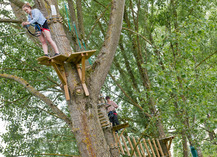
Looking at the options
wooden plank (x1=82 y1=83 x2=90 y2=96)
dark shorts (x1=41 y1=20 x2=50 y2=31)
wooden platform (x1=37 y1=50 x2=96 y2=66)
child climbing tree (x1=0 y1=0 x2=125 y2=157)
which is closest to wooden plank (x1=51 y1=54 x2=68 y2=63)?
wooden platform (x1=37 y1=50 x2=96 y2=66)

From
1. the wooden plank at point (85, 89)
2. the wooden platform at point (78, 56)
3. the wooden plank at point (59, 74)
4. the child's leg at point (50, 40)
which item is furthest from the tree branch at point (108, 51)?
the child's leg at point (50, 40)

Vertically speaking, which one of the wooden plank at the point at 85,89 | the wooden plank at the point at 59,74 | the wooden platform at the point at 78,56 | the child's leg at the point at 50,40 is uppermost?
the child's leg at the point at 50,40

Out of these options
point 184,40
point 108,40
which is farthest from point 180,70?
point 108,40

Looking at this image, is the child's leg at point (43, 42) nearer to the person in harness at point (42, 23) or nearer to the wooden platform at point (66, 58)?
the person in harness at point (42, 23)

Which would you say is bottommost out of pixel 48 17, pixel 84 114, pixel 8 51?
pixel 84 114

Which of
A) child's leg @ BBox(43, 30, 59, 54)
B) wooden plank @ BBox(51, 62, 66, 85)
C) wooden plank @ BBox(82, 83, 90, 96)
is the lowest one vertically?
wooden plank @ BBox(82, 83, 90, 96)

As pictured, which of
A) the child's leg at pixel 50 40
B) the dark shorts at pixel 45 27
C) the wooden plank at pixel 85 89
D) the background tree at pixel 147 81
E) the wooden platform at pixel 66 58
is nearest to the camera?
the wooden platform at pixel 66 58

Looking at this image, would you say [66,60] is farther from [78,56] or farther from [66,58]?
[78,56]

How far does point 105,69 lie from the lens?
359cm

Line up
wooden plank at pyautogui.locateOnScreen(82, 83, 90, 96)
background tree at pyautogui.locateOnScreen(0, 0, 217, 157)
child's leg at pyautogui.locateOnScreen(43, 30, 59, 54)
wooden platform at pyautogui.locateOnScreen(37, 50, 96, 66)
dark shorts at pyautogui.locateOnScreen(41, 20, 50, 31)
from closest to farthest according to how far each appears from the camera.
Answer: wooden platform at pyautogui.locateOnScreen(37, 50, 96, 66) < wooden plank at pyautogui.locateOnScreen(82, 83, 90, 96) < child's leg at pyautogui.locateOnScreen(43, 30, 59, 54) < dark shorts at pyautogui.locateOnScreen(41, 20, 50, 31) < background tree at pyautogui.locateOnScreen(0, 0, 217, 157)

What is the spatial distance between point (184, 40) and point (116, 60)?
5112 mm

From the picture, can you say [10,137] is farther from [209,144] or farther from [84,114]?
[209,144]

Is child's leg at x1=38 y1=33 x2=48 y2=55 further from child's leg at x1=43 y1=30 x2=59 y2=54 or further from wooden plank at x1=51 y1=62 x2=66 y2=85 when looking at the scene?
wooden plank at x1=51 y1=62 x2=66 y2=85

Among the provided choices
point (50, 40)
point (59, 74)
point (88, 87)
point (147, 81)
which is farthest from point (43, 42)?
point (147, 81)
